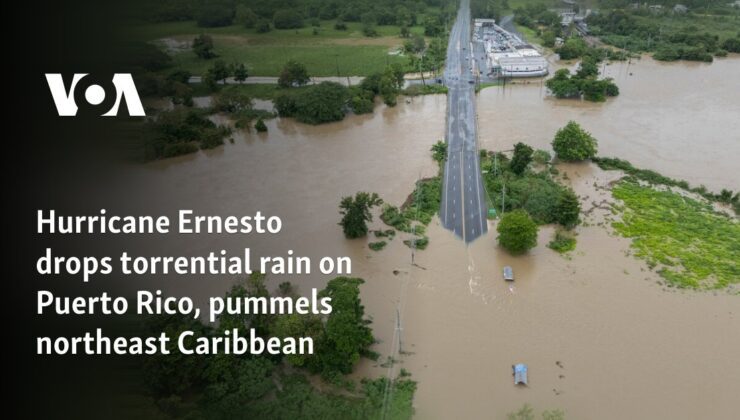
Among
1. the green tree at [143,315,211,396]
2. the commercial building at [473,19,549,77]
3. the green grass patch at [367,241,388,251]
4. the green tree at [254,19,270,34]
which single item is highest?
the green tree at [254,19,270,34]

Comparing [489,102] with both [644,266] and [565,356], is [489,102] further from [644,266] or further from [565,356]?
[565,356]

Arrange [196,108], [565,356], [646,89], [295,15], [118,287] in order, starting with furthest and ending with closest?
[295,15]
[646,89]
[196,108]
[565,356]
[118,287]

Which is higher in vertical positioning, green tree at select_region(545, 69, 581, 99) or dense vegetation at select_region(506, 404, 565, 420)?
green tree at select_region(545, 69, 581, 99)

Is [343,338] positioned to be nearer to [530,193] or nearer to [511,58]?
[530,193]

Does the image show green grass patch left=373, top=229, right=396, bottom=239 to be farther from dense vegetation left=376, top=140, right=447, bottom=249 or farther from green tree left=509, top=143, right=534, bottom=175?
green tree left=509, top=143, right=534, bottom=175

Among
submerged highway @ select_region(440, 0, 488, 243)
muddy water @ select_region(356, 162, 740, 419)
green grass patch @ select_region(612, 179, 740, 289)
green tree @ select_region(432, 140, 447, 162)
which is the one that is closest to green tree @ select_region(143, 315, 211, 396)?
muddy water @ select_region(356, 162, 740, 419)

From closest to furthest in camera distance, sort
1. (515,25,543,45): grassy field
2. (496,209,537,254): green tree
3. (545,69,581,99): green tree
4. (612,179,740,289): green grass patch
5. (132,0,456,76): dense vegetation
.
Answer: (612,179,740,289): green grass patch
(496,209,537,254): green tree
(545,69,581,99): green tree
(132,0,456,76): dense vegetation
(515,25,543,45): grassy field

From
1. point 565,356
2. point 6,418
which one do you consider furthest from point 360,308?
point 6,418
